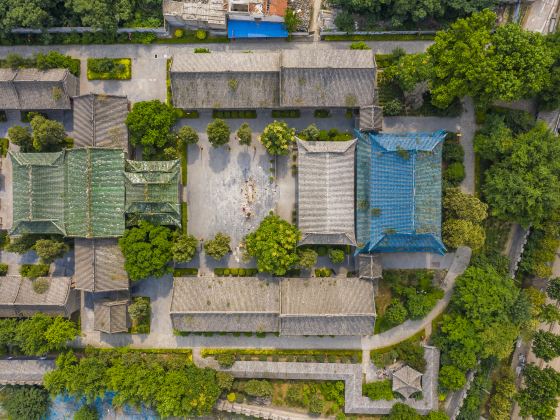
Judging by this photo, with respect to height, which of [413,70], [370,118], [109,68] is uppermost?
[109,68]

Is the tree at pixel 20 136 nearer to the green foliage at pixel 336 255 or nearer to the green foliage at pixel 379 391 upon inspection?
the green foliage at pixel 336 255

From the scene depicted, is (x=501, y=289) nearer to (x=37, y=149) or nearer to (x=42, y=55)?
(x=37, y=149)

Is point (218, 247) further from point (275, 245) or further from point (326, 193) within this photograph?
point (326, 193)

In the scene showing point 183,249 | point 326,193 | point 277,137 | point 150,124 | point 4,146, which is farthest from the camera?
point 4,146

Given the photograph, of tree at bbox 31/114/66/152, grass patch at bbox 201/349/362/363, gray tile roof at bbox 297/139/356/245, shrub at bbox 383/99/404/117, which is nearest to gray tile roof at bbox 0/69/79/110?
tree at bbox 31/114/66/152

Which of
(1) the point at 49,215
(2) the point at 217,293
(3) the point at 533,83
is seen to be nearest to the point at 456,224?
(3) the point at 533,83

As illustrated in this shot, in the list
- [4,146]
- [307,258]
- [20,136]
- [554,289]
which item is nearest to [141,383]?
[307,258]
